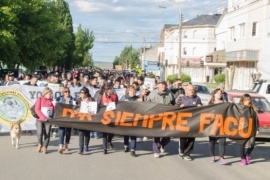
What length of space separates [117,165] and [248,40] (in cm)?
3065

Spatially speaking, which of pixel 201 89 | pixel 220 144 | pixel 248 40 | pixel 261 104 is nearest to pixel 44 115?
pixel 220 144

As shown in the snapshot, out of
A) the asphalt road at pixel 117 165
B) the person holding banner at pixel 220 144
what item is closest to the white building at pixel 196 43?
the asphalt road at pixel 117 165

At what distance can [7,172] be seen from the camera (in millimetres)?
8227

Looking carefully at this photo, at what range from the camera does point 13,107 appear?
1218 cm

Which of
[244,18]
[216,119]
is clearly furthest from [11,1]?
[244,18]

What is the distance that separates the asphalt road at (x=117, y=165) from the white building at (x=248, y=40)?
2480 cm

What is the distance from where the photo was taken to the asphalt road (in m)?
8.27

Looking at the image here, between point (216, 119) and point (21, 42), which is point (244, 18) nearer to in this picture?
point (21, 42)

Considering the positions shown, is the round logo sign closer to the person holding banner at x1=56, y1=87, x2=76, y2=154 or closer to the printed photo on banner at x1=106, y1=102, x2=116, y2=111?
the person holding banner at x1=56, y1=87, x2=76, y2=154

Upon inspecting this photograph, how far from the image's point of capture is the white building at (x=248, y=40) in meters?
34.8

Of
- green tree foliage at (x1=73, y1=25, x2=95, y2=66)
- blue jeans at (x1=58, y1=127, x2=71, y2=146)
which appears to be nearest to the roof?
green tree foliage at (x1=73, y1=25, x2=95, y2=66)

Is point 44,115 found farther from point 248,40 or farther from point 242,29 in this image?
point 242,29

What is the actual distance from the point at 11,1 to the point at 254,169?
1944cm

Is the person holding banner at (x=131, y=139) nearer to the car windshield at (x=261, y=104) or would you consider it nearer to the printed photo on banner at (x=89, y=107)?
the printed photo on banner at (x=89, y=107)
